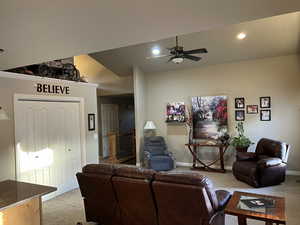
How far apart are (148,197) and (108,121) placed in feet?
21.2

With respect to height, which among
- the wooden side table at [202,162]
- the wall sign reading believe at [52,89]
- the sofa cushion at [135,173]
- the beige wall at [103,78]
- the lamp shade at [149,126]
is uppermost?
the beige wall at [103,78]

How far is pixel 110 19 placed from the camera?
6.07ft

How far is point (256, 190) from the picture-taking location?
4.34 m

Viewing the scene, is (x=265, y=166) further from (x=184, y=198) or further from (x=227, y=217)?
(x=184, y=198)

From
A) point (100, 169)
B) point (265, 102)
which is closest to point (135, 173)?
point (100, 169)

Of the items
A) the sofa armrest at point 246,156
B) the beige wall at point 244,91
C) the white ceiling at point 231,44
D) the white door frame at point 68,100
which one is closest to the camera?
the white door frame at point 68,100

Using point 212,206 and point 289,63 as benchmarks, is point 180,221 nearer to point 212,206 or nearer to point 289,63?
point 212,206

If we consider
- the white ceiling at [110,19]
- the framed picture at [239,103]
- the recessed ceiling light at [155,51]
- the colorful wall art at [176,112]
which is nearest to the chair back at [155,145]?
the colorful wall art at [176,112]

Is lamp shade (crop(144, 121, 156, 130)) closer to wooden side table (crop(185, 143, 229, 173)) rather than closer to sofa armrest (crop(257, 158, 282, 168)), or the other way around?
wooden side table (crop(185, 143, 229, 173))

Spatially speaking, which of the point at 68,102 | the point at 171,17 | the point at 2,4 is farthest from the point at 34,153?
the point at 171,17

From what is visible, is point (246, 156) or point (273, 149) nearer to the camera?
point (273, 149)

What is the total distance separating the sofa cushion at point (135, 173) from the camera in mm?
2612

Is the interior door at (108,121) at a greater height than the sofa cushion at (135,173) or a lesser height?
greater

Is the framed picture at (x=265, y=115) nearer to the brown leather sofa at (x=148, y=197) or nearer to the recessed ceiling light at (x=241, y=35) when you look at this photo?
the recessed ceiling light at (x=241, y=35)
